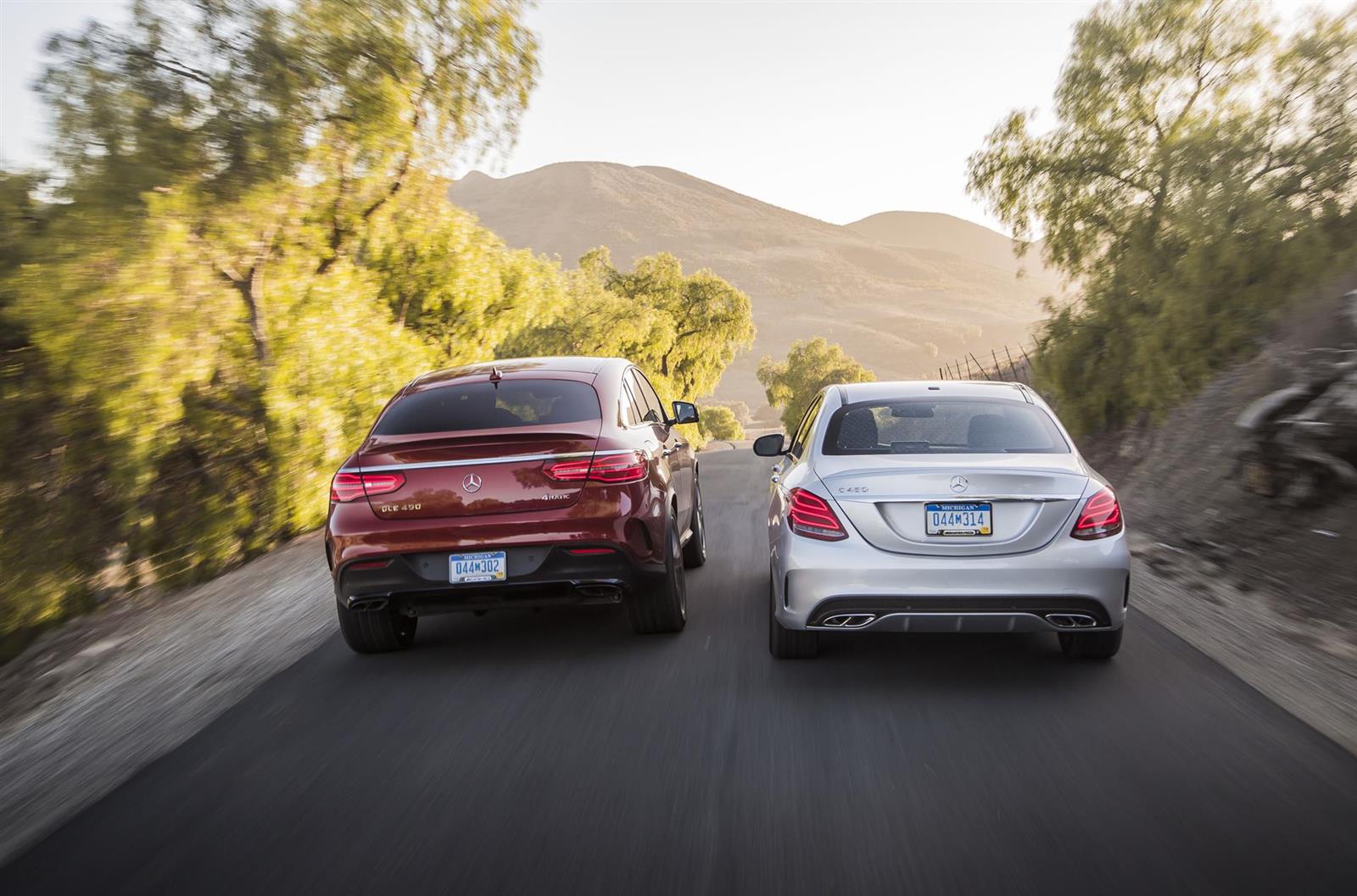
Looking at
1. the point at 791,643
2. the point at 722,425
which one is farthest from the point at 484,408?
the point at 722,425

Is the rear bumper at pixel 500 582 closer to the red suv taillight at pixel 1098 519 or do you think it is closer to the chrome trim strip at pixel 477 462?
the chrome trim strip at pixel 477 462

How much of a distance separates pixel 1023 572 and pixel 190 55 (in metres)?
10.8

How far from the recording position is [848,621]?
5.09 meters

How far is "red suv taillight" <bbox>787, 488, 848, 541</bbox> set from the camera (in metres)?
5.14

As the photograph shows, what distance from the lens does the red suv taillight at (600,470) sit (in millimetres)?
5641

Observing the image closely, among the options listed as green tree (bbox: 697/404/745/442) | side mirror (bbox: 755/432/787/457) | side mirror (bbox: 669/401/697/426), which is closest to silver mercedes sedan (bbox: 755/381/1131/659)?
side mirror (bbox: 755/432/787/457)

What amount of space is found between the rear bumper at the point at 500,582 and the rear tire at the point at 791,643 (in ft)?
2.71

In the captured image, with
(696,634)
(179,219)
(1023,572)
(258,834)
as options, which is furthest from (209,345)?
(1023,572)

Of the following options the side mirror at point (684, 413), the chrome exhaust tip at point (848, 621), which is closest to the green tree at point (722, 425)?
the side mirror at point (684, 413)

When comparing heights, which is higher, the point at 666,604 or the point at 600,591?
the point at 600,591

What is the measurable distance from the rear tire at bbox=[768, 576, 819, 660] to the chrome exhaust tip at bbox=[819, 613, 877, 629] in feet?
1.44

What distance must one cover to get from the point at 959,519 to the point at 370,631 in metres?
3.43

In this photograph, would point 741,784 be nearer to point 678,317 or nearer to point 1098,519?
point 1098,519

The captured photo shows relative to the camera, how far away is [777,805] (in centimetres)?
374
